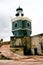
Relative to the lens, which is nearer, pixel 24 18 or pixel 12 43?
pixel 12 43

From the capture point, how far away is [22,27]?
109 feet

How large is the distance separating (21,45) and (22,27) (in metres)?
18.9

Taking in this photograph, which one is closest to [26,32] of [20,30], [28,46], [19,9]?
[20,30]

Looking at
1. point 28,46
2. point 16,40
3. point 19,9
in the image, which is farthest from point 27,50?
point 19,9

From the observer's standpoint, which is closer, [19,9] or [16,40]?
[16,40]

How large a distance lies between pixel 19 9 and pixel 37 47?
24.4m

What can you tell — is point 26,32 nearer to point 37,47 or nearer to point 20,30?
point 20,30

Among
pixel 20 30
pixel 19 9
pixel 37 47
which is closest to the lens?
pixel 37 47

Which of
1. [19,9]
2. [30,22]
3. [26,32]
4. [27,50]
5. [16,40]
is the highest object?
[19,9]

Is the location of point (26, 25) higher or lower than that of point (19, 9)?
lower

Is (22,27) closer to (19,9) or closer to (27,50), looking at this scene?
(19,9)

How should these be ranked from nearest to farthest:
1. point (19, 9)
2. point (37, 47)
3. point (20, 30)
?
point (37, 47), point (20, 30), point (19, 9)

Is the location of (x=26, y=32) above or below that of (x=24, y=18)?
below

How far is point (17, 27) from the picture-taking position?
1302 inches
